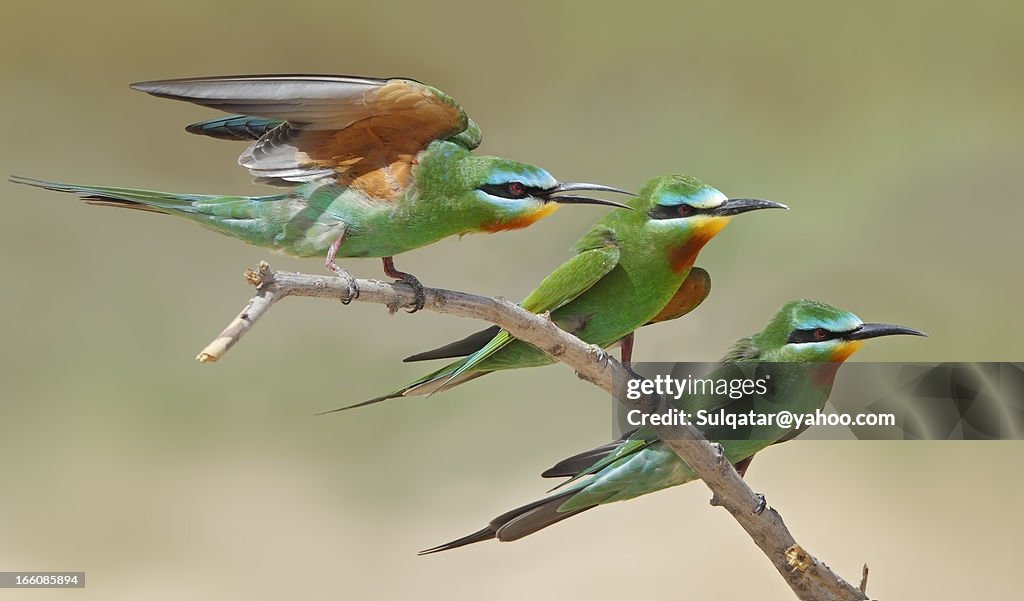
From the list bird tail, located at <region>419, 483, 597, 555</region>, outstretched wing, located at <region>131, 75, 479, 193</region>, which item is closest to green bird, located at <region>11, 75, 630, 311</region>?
outstretched wing, located at <region>131, 75, 479, 193</region>

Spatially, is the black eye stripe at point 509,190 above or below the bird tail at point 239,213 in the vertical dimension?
below

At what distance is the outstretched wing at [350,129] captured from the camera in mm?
1624

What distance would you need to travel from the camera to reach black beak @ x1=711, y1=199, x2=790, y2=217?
1.66m

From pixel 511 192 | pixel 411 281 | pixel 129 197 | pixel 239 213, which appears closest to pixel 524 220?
pixel 511 192

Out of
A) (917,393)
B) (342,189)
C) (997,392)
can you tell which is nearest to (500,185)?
(342,189)

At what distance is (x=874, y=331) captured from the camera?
1.76 m

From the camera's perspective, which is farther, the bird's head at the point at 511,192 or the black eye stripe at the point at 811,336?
the black eye stripe at the point at 811,336

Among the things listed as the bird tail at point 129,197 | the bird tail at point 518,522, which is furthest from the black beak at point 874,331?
the bird tail at point 129,197

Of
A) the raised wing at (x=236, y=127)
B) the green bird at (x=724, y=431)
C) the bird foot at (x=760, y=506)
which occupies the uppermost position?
the raised wing at (x=236, y=127)

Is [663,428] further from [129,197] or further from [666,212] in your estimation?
[129,197]

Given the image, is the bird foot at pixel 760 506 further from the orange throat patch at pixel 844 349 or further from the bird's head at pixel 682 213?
the bird's head at pixel 682 213

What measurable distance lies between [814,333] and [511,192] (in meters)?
0.59

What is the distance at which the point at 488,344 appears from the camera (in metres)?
1.87

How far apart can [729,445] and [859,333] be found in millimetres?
324
